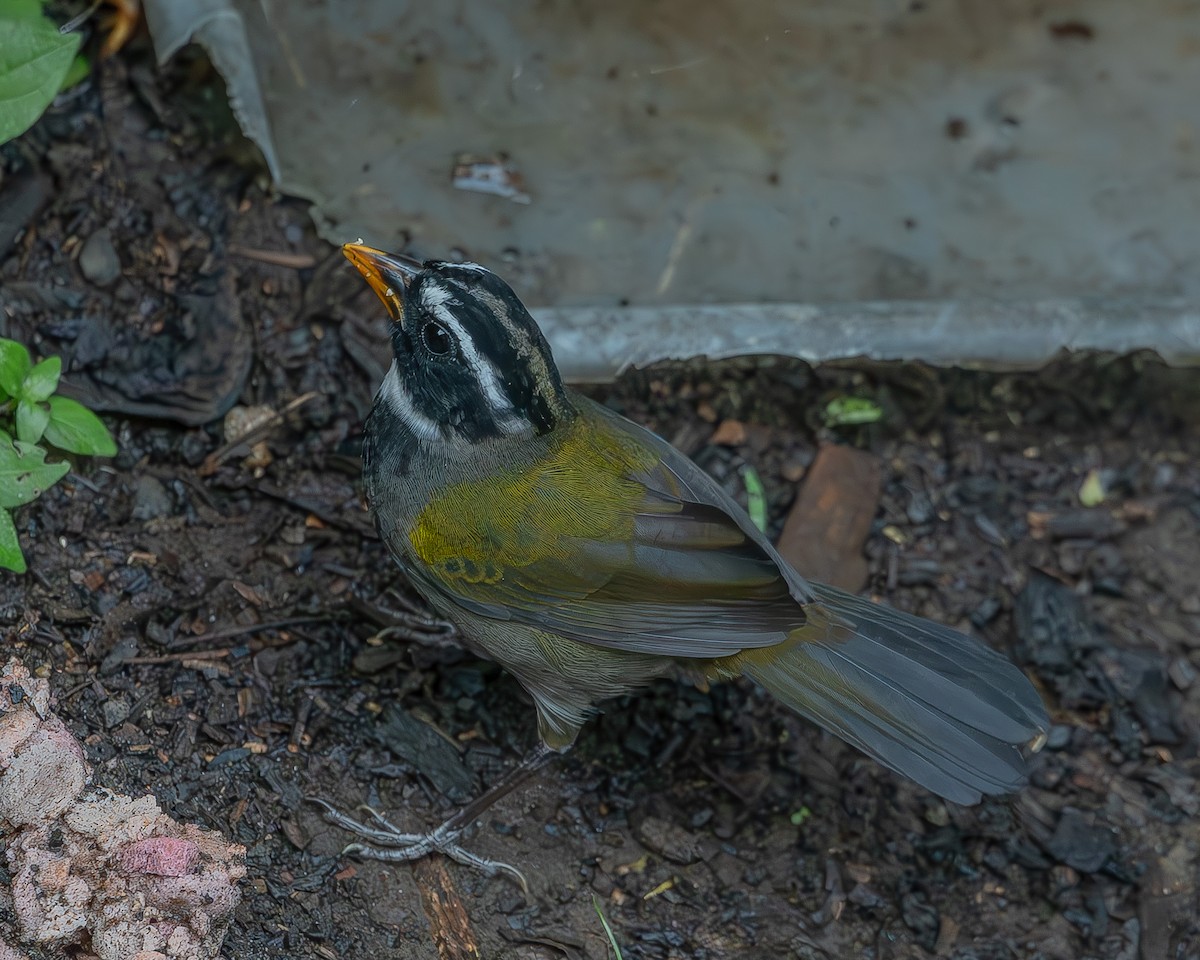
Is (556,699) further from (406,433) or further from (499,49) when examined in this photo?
(499,49)

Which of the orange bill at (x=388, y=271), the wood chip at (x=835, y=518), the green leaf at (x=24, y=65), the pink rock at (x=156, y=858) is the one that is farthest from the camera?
the wood chip at (x=835, y=518)

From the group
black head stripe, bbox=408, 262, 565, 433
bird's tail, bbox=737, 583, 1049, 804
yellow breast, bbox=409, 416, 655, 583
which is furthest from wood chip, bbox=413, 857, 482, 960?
black head stripe, bbox=408, 262, 565, 433

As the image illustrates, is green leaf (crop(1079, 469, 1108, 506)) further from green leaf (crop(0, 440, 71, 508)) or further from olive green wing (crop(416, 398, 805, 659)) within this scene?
green leaf (crop(0, 440, 71, 508))

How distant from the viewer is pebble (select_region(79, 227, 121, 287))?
5.45 meters

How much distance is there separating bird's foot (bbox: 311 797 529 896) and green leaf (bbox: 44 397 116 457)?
→ 1.44 metres

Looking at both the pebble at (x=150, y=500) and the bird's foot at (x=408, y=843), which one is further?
the pebble at (x=150, y=500)

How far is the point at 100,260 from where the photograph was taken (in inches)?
216

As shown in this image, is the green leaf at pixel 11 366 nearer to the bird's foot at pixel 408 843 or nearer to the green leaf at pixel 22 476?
the green leaf at pixel 22 476

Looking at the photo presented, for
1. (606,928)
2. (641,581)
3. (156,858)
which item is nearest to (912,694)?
(641,581)

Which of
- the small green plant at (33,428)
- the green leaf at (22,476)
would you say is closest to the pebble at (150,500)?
the small green plant at (33,428)

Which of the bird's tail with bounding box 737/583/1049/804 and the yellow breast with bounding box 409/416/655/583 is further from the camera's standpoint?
the yellow breast with bounding box 409/416/655/583

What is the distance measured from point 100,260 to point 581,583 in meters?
2.52

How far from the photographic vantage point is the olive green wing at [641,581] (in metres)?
4.54

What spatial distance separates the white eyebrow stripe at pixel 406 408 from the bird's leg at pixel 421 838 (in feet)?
4.37
